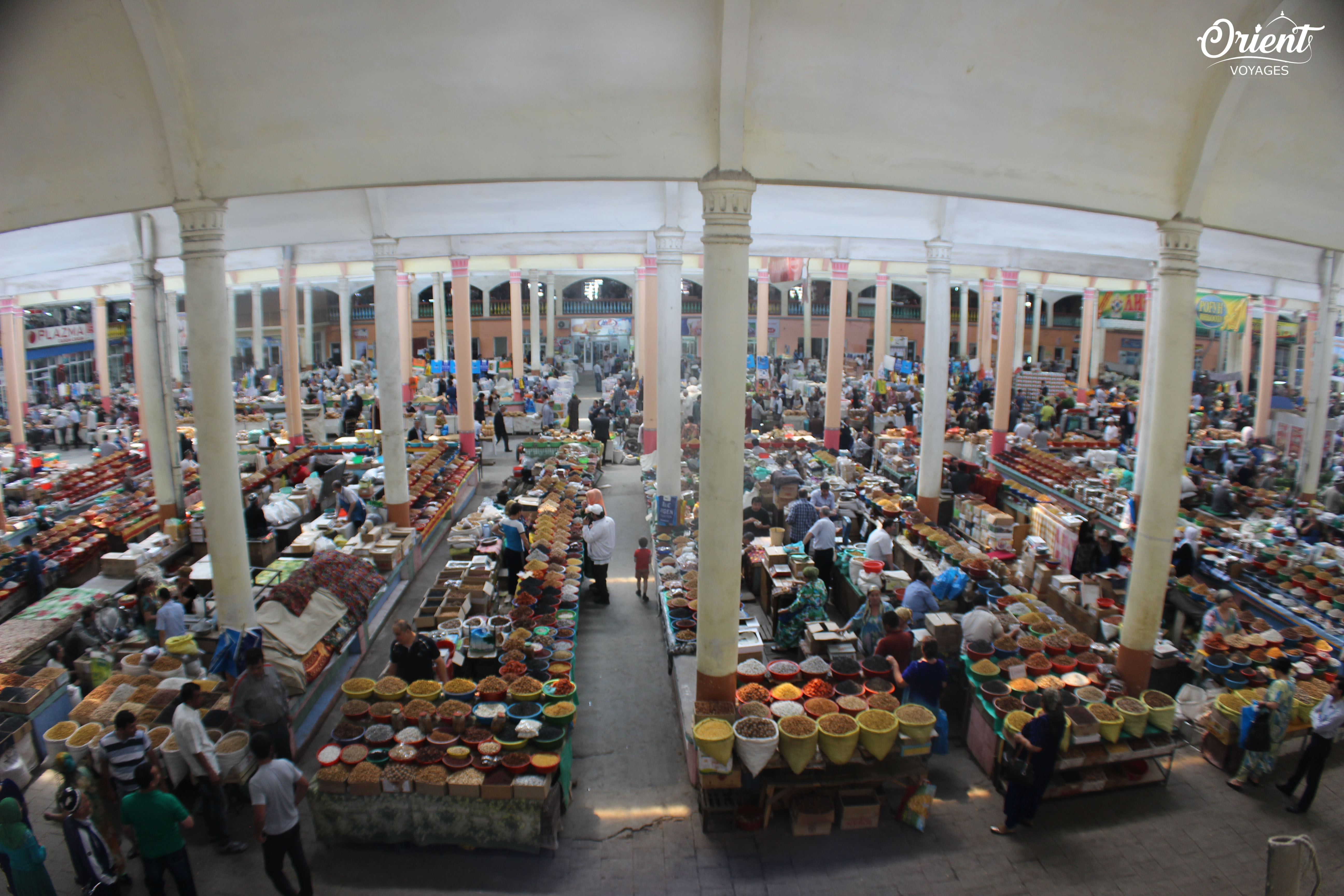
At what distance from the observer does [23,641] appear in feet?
24.2

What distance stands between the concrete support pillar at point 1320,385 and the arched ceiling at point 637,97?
9027 millimetres

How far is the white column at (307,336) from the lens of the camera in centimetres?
3309

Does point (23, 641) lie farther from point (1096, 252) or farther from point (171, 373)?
point (1096, 252)

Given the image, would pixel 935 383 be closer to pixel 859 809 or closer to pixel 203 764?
pixel 859 809

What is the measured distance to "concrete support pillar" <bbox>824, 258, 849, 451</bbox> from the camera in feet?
52.3

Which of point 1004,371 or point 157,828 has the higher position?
point 1004,371

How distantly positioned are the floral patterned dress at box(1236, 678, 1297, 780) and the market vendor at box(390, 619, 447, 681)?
667 cm

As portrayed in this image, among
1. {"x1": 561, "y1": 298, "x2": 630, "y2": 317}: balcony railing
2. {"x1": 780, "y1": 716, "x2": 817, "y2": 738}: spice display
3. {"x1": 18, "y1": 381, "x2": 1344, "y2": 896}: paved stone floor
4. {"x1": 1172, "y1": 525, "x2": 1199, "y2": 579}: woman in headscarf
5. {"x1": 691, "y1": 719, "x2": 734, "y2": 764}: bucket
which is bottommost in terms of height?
{"x1": 18, "y1": 381, "x2": 1344, "y2": 896}: paved stone floor

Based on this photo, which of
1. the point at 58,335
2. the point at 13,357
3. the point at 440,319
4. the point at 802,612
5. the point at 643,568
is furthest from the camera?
the point at 58,335

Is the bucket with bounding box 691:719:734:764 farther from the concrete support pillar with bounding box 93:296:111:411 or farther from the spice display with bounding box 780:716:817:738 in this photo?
the concrete support pillar with bounding box 93:296:111:411

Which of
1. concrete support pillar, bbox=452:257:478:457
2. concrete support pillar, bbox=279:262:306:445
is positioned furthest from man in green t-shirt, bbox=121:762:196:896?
concrete support pillar, bbox=279:262:306:445

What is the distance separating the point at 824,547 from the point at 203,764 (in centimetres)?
673

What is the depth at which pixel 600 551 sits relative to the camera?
30.9 feet

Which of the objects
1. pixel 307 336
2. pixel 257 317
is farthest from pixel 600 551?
pixel 307 336
